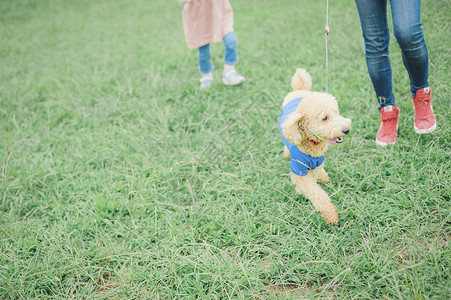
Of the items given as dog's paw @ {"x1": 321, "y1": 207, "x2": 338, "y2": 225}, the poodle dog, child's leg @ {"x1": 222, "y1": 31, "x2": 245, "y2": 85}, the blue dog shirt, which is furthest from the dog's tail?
child's leg @ {"x1": 222, "y1": 31, "x2": 245, "y2": 85}

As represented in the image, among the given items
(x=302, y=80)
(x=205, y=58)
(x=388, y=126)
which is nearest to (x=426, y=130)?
(x=388, y=126)

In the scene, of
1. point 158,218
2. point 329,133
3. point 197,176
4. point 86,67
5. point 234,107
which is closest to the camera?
point 329,133

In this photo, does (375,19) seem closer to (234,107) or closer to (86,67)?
(234,107)

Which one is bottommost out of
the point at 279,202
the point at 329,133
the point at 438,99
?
the point at 279,202

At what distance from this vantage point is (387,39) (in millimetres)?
2049

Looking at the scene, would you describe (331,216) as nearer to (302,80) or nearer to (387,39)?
(302,80)

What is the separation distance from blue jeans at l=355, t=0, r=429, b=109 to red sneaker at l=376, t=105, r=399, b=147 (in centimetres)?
5

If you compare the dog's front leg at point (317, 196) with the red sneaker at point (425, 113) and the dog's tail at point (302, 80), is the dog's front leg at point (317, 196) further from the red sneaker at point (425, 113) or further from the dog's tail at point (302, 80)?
the red sneaker at point (425, 113)

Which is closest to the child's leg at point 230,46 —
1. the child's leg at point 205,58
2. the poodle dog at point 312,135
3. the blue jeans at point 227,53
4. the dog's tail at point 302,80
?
the blue jeans at point 227,53

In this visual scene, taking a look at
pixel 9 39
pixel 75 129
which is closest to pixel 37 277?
pixel 75 129

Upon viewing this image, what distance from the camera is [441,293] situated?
1.39 m

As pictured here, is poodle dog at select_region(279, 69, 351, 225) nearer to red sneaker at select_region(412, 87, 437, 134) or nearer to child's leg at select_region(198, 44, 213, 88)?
red sneaker at select_region(412, 87, 437, 134)

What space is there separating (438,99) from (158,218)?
7.58 ft

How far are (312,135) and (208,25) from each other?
2.09 metres
